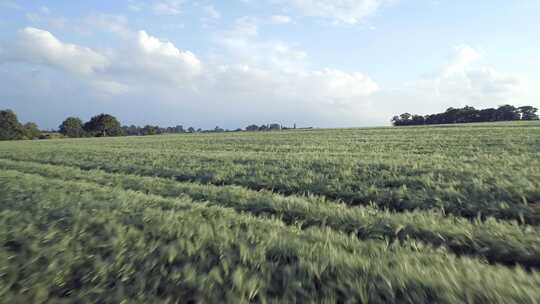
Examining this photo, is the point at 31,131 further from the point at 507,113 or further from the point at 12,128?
the point at 507,113

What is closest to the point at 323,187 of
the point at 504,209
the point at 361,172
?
the point at 361,172

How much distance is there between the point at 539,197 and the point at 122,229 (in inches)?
277

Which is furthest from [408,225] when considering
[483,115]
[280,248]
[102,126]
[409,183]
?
[102,126]

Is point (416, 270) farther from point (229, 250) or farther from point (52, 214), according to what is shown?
point (52, 214)

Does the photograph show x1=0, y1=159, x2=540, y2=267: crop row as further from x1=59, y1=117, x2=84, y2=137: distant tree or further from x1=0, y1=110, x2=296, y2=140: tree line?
x1=59, y1=117, x2=84, y2=137: distant tree

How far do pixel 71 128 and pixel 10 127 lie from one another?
17.5 meters

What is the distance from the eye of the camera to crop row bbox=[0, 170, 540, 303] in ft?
8.00

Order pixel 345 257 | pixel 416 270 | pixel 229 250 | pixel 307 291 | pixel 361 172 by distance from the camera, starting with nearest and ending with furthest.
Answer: pixel 307 291, pixel 416 270, pixel 345 257, pixel 229 250, pixel 361 172

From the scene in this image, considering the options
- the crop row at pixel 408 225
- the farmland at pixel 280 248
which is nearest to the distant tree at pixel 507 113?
the farmland at pixel 280 248

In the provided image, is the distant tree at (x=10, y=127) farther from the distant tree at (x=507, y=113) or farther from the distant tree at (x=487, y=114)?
the distant tree at (x=507, y=113)

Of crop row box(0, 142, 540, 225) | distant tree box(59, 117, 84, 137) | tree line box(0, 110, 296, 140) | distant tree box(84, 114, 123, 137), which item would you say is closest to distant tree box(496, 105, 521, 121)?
tree line box(0, 110, 296, 140)

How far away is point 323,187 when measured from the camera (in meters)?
7.19

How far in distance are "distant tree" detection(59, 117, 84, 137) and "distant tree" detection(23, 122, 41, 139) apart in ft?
24.7

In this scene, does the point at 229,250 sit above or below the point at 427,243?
above
